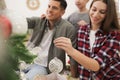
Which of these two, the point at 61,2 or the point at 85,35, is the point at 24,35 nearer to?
the point at 85,35

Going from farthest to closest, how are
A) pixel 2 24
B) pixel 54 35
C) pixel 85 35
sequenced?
pixel 54 35
pixel 85 35
pixel 2 24

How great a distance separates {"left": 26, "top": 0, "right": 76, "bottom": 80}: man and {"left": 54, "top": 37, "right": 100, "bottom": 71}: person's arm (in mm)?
405

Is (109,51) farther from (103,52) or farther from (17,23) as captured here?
(17,23)

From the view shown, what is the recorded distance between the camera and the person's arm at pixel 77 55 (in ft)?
4.11

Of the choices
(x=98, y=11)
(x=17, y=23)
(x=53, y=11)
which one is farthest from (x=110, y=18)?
(x=17, y=23)

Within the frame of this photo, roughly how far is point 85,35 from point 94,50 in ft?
0.50

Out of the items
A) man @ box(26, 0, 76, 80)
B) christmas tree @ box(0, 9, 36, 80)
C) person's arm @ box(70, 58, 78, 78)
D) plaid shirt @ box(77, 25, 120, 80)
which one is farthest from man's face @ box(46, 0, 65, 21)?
christmas tree @ box(0, 9, 36, 80)

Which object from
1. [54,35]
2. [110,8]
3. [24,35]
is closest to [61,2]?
[54,35]

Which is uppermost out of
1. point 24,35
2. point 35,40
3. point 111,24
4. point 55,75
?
point 24,35

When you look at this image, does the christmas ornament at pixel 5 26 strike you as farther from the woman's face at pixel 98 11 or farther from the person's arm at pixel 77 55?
the woman's face at pixel 98 11

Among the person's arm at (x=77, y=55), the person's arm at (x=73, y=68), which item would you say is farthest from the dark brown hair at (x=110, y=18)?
the person's arm at (x=73, y=68)

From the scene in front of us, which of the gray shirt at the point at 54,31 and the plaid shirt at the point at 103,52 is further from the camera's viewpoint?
the gray shirt at the point at 54,31

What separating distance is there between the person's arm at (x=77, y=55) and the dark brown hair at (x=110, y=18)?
28 cm

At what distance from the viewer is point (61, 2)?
6.52ft
